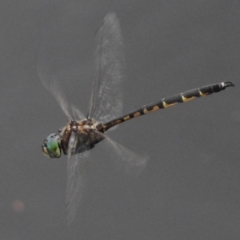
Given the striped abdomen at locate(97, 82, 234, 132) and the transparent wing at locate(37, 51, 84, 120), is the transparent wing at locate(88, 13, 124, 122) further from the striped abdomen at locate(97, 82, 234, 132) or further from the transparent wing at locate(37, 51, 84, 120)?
the transparent wing at locate(37, 51, 84, 120)

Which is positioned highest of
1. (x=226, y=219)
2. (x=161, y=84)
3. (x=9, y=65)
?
(x=9, y=65)

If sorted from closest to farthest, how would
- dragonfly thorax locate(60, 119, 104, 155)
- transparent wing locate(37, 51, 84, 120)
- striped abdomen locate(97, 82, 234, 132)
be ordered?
striped abdomen locate(97, 82, 234, 132) → dragonfly thorax locate(60, 119, 104, 155) → transparent wing locate(37, 51, 84, 120)

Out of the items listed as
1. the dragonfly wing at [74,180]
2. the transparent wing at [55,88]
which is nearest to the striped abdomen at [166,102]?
the transparent wing at [55,88]

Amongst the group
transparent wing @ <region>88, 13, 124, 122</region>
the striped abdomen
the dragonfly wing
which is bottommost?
the dragonfly wing

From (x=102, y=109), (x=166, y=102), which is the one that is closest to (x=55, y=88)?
(x=102, y=109)

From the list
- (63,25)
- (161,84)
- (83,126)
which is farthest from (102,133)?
(63,25)

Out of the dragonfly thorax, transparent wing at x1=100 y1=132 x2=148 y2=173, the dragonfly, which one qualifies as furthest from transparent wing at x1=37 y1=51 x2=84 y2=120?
transparent wing at x1=100 y1=132 x2=148 y2=173

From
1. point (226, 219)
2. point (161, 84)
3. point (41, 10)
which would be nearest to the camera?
point (226, 219)

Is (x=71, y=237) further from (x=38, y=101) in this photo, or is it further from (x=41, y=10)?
(x=41, y=10)
